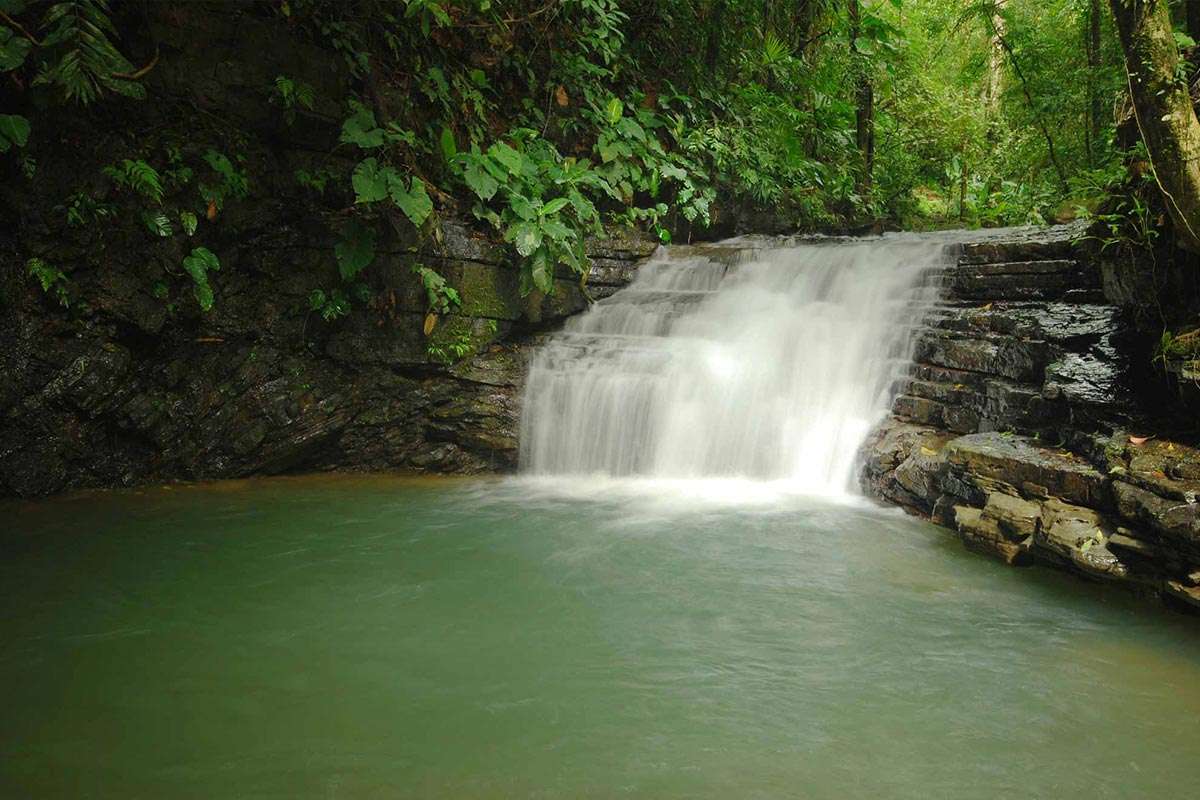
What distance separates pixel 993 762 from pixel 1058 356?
393 centimetres

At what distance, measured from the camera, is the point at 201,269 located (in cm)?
593

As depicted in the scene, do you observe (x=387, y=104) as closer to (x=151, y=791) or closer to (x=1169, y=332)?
(x=151, y=791)

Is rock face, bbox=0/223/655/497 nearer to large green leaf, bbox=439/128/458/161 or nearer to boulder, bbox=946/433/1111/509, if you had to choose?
large green leaf, bbox=439/128/458/161

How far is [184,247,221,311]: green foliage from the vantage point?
5895 mm

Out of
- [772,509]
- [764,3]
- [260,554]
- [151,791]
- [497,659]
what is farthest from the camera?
[764,3]

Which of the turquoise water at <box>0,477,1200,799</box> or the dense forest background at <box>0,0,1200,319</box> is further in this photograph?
the dense forest background at <box>0,0,1200,319</box>

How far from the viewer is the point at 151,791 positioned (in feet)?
7.82

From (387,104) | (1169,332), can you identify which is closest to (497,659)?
(1169,332)

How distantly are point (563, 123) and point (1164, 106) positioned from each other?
6.24m

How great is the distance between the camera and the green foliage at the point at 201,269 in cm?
589

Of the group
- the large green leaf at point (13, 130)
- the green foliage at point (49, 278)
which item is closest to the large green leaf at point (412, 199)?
the large green leaf at point (13, 130)

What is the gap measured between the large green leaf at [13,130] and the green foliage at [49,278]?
3.03ft

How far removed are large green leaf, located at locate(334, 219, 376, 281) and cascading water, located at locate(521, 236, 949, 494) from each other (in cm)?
209

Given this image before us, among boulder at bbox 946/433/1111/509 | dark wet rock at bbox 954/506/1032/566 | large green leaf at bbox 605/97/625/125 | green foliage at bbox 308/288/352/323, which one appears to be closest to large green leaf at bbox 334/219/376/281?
green foliage at bbox 308/288/352/323
